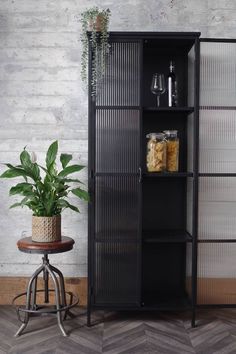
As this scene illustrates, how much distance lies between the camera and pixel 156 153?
10.4 feet

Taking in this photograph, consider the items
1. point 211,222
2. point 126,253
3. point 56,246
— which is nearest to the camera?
point 56,246

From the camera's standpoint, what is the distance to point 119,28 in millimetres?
3570

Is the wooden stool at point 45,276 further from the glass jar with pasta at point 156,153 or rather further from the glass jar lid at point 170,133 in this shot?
the glass jar lid at point 170,133

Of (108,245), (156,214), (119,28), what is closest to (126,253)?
(108,245)

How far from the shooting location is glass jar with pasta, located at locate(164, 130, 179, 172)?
3.24 meters

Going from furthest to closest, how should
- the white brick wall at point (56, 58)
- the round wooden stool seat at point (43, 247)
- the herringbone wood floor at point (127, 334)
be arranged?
the white brick wall at point (56, 58) → the round wooden stool seat at point (43, 247) → the herringbone wood floor at point (127, 334)

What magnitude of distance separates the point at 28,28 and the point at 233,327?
2.71 m

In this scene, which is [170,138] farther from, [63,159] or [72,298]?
[72,298]

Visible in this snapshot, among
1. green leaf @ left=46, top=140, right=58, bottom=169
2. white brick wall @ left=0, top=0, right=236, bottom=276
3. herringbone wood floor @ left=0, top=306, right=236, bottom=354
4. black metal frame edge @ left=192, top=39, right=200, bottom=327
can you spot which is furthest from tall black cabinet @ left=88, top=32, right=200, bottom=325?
white brick wall @ left=0, top=0, right=236, bottom=276

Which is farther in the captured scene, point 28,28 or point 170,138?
point 28,28

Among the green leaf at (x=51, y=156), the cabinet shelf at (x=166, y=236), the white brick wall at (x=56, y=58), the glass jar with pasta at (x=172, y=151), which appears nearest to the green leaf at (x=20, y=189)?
the green leaf at (x=51, y=156)

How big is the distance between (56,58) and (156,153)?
115 cm

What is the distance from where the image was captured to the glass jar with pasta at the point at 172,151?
10.6 ft

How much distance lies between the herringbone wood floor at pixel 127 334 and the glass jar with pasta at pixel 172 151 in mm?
1110
